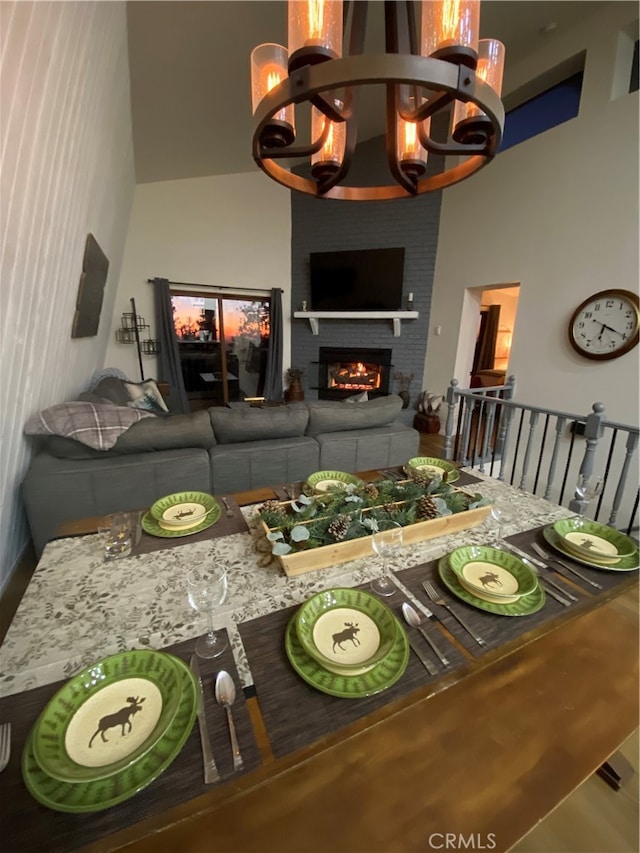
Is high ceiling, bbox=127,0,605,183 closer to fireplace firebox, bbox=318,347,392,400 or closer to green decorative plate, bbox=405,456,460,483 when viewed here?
fireplace firebox, bbox=318,347,392,400

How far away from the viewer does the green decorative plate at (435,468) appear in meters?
1.52

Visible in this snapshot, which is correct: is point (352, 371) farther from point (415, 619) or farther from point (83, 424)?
point (415, 619)

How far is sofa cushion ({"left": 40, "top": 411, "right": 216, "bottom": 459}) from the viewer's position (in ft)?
6.00

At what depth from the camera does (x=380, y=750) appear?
23.0 inches

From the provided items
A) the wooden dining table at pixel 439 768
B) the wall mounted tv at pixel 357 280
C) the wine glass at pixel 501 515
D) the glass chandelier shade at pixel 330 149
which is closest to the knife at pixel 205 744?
the wooden dining table at pixel 439 768

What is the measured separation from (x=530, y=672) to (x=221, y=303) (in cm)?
546

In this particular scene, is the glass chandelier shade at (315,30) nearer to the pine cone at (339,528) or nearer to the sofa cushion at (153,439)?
the pine cone at (339,528)

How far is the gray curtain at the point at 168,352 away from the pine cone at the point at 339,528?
14.3 ft

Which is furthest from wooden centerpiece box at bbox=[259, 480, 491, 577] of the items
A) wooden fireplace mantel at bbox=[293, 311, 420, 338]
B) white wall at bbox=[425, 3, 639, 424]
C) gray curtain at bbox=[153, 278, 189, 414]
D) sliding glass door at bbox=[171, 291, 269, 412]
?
sliding glass door at bbox=[171, 291, 269, 412]

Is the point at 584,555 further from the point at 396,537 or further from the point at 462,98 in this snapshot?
the point at 462,98

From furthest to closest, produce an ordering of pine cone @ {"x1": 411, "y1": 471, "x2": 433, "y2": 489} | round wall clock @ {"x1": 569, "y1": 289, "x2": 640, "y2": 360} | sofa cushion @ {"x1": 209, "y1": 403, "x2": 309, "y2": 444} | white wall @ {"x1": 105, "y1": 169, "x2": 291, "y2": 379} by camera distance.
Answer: white wall @ {"x1": 105, "y1": 169, "x2": 291, "y2": 379} → round wall clock @ {"x1": 569, "y1": 289, "x2": 640, "y2": 360} → sofa cushion @ {"x1": 209, "y1": 403, "x2": 309, "y2": 444} → pine cone @ {"x1": 411, "y1": 471, "x2": 433, "y2": 489}

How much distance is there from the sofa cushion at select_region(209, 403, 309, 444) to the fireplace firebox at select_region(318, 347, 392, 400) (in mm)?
3306

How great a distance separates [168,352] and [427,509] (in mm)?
4667

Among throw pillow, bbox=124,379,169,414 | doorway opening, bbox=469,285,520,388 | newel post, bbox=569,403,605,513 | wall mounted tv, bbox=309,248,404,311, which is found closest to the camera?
newel post, bbox=569,403,605,513
